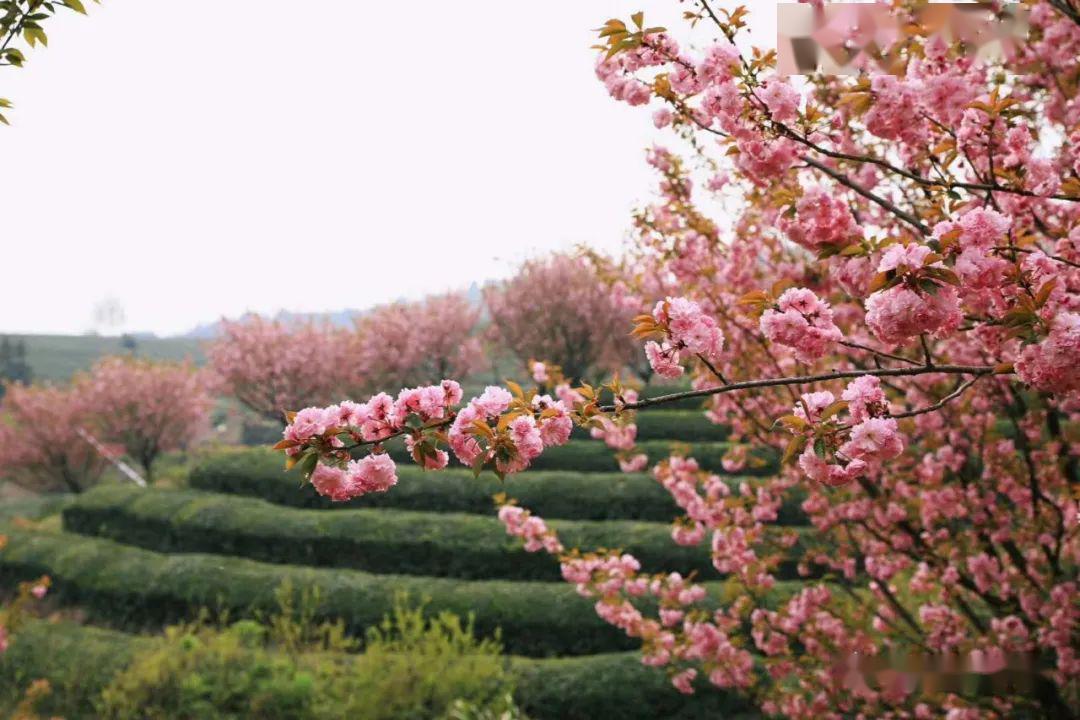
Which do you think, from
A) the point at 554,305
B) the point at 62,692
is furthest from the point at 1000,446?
the point at 554,305

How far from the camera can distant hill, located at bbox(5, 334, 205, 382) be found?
54.3m

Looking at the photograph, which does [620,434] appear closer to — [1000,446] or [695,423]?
[1000,446]

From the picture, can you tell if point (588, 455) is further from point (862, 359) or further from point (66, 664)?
→ point (862, 359)

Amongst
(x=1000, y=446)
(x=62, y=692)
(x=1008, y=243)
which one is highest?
(x=1008, y=243)

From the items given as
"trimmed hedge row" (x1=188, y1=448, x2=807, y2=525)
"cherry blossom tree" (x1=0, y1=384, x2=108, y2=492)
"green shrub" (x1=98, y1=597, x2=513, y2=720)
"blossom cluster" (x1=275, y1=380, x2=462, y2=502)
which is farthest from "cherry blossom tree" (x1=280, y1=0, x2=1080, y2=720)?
"cherry blossom tree" (x1=0, y1=384, x2=108, y2=492)

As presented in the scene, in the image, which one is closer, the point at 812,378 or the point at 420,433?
the point at 812,378

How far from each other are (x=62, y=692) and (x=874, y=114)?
382 inches

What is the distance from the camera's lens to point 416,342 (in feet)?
86.8

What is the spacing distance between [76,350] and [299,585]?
5924 cm

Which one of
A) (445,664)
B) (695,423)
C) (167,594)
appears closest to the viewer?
(445,664)

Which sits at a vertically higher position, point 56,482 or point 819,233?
point 819,233

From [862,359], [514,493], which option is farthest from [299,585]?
[862,359]

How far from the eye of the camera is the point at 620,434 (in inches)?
244

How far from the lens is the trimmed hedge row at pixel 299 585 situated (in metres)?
9.69
